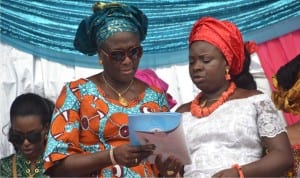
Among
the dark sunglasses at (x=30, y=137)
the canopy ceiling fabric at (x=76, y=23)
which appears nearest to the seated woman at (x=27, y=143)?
the dark sunglasses at (x=30, y=137)

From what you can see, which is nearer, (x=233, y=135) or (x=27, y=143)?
(x=233, y=135)

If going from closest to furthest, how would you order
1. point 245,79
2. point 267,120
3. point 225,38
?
point 267,120 < point 225,38 < point 245,79

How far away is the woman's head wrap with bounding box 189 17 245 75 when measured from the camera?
346 cm

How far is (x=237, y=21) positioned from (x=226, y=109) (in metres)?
1.79

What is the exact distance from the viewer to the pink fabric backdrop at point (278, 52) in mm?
5062

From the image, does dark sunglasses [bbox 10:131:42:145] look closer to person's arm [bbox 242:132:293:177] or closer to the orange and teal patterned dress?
the orange and teal patterned dress

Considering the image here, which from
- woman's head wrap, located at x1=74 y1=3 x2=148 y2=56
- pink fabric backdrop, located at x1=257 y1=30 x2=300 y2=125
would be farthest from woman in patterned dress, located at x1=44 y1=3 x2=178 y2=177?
pink fabric backdrop, located at x1=257 y1=30 x2=300 y2=125

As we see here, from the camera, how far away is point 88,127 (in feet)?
11.0

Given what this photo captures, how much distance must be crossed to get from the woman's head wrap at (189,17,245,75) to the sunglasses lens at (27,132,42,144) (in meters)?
1.39

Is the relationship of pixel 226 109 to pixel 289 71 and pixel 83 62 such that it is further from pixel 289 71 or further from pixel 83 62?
pixel 83 62

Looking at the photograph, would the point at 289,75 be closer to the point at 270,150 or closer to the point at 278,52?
the point at 278,52

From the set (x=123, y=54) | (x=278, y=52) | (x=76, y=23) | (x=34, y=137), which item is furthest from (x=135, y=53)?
(x=278, y=52)

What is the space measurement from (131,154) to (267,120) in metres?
0.62

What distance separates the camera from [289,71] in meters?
4.53
